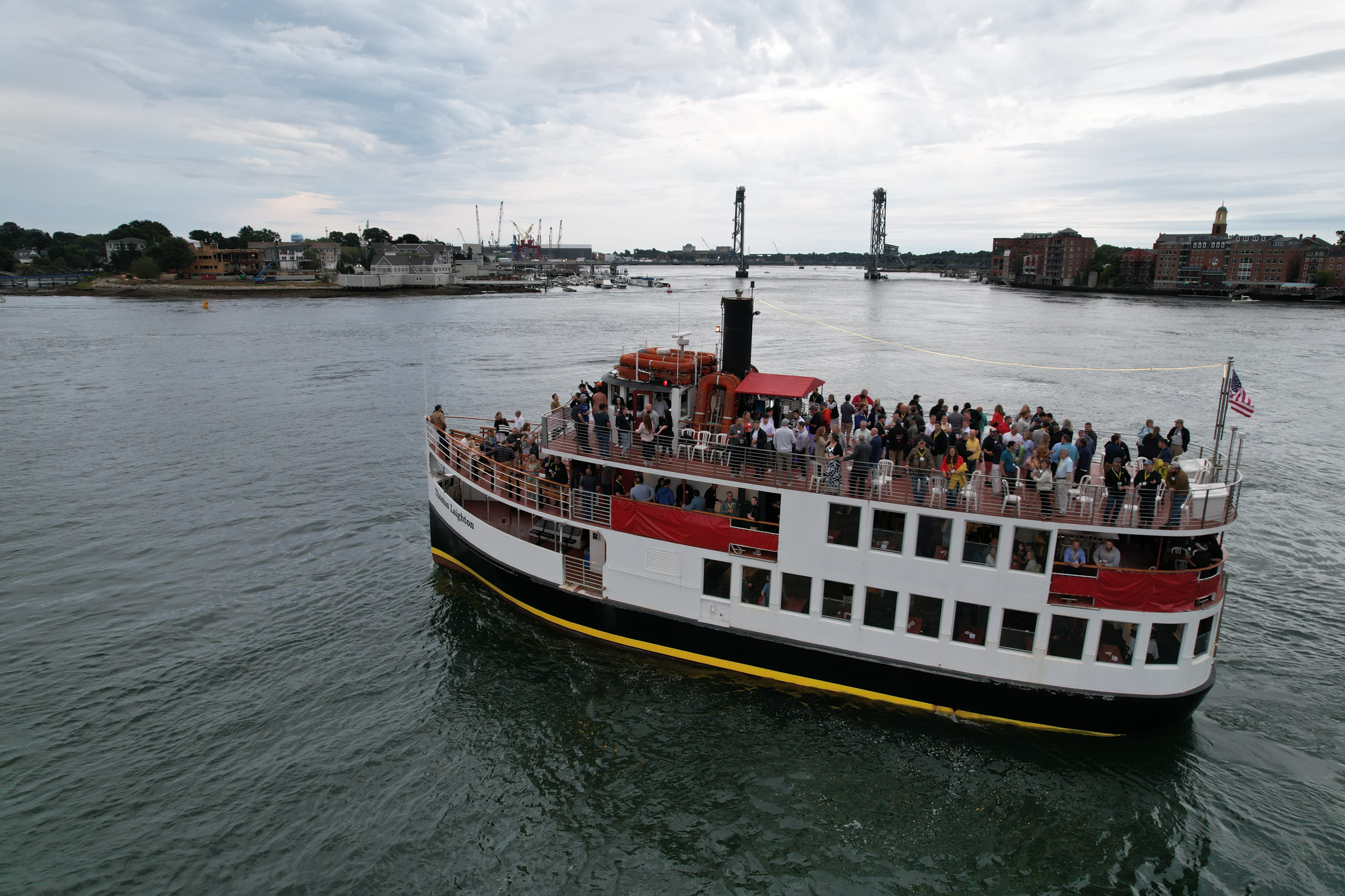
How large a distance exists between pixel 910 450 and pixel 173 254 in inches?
7007

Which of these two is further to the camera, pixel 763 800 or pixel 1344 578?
pixel 1344 578

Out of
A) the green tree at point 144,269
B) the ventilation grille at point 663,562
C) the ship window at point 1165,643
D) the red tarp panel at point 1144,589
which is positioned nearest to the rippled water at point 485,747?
the ship window at point 1165,643

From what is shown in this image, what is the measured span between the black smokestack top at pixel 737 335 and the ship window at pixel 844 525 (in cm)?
520

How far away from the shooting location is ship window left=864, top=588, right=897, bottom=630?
13875 millimetres

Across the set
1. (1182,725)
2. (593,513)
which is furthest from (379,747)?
(1182,725)

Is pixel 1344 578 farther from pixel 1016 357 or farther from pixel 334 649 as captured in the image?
pixel 1016 357

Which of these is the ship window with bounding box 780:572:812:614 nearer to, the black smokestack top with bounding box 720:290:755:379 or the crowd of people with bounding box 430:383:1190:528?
the crowd of people with bounding box 430:383:1190:528

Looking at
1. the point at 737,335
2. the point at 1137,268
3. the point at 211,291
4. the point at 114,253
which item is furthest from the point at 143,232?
the point at 1137,268

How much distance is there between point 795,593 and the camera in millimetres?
14656

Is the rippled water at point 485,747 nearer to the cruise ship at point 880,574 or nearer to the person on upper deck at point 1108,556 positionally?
the cruise ship at point 880,574

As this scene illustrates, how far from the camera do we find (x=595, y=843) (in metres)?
11.9

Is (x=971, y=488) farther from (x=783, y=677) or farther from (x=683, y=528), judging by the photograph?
(x=683, y=528)

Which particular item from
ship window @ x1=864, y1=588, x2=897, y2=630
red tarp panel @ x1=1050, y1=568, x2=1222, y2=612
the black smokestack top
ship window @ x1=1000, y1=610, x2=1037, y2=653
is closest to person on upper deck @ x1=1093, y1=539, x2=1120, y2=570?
red tarp panel @ x1=1050, y1=568, x2=1222, y2=612

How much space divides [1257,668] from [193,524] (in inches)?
1263
